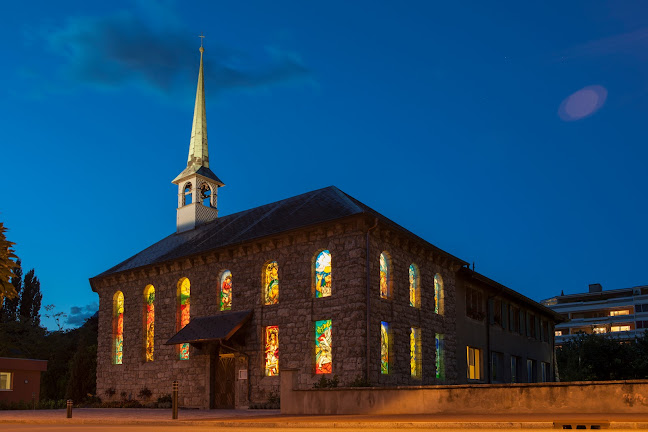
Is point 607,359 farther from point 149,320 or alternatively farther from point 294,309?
point 149,320

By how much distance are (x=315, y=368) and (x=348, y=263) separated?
3829 millimetres

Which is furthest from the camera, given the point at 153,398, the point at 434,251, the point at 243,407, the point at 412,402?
the point at 153,398

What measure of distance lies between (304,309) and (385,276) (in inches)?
125

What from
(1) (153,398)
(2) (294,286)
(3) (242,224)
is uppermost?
(3) (242,224)

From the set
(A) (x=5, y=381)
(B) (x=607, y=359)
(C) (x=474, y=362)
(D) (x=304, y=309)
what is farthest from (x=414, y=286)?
(A) (x=5, y=381)

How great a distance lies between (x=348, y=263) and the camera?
944 inches

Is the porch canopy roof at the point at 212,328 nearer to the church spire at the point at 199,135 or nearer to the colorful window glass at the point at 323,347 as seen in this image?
the colorful window glass at the point at 323,347

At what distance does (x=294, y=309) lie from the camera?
82.4 feet

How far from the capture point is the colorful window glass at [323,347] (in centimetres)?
2389

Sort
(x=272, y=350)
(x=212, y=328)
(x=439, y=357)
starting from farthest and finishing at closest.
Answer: (x=439, y=357) < (x=212, y=328) < (x=272, y=350)

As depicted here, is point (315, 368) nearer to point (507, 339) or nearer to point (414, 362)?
point (414, 362)

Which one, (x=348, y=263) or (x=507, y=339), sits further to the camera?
(x=507, y=339)

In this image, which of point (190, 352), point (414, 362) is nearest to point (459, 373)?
point (414, 362)

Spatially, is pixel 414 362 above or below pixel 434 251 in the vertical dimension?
below
